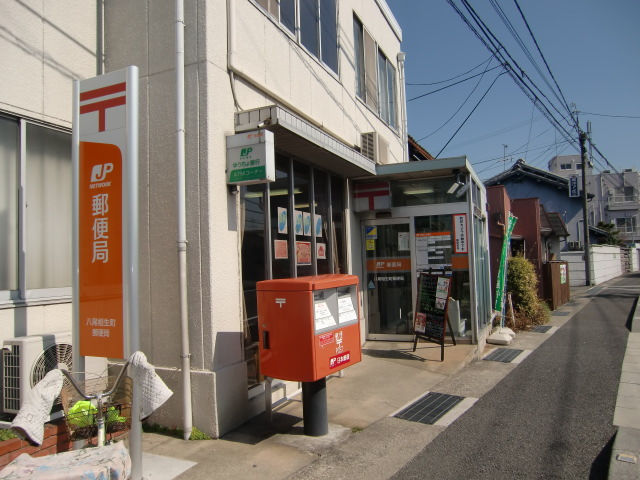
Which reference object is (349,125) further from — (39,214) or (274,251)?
(39,214)

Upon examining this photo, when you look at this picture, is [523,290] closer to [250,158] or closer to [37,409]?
[250,158]

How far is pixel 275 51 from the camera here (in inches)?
249

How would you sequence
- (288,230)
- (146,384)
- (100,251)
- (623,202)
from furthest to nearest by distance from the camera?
1. (623,202)
2. (288,230)
3. (100,251)
4. (146,384)

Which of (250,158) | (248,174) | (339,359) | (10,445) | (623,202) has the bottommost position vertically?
(10,445)

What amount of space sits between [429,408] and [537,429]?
4.04 ft

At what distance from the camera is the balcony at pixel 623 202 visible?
57500mm

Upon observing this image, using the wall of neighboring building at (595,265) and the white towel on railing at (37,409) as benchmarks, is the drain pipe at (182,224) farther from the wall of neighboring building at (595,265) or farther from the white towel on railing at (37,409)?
the wall of neighboring building at (595,265)

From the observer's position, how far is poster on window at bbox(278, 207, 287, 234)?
6375 mm

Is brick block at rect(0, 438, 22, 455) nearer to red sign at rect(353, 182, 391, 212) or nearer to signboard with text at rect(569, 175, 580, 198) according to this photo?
red sign at rect(353, 182, 391, 212)

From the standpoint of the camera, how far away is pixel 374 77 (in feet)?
35.2

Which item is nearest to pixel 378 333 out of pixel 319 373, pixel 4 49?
pixel 319 373

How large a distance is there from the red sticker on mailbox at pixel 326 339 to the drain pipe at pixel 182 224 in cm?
137

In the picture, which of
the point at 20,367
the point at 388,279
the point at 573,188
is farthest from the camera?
the point at 573,188

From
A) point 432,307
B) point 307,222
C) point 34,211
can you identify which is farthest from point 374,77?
point 34,211
